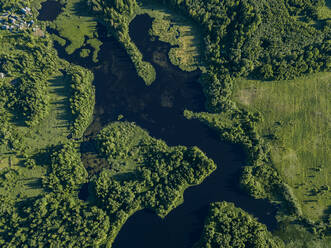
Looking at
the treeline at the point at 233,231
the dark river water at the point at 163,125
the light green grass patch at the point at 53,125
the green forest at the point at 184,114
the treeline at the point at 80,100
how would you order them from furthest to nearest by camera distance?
the treeline at the point at 80,100 < the light green grass patch at the point at 53,125 < the dark river water at the point at 163,125 < the green forest at the point at 184,114 < the treeline at the point at 233,231

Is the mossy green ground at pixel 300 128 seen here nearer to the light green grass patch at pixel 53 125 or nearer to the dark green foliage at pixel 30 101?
the light green grass patch at pixel 53 125

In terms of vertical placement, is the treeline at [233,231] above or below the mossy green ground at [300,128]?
below

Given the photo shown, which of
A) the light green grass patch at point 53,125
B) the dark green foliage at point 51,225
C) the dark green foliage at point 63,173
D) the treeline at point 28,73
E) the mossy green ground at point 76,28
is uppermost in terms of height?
the mossy green ground at point 76,28

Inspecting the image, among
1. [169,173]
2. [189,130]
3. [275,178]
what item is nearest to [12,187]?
[169,173]

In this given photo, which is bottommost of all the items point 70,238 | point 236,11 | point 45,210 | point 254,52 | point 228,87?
point 70,238

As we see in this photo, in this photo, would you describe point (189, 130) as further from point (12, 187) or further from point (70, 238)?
point (12, 187)

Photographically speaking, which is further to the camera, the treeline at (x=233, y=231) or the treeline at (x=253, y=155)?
the treeline at (x=253, y=155)

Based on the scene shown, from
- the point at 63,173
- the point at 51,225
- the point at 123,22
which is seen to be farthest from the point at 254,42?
the point at 51,225

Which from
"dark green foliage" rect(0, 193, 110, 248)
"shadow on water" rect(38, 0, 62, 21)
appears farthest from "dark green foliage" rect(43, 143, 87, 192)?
"shadow on water" rect(38, 0, 62, 21)

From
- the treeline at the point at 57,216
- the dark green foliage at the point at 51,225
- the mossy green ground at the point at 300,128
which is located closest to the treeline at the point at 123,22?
the mossy green ground at the point at 300,128
